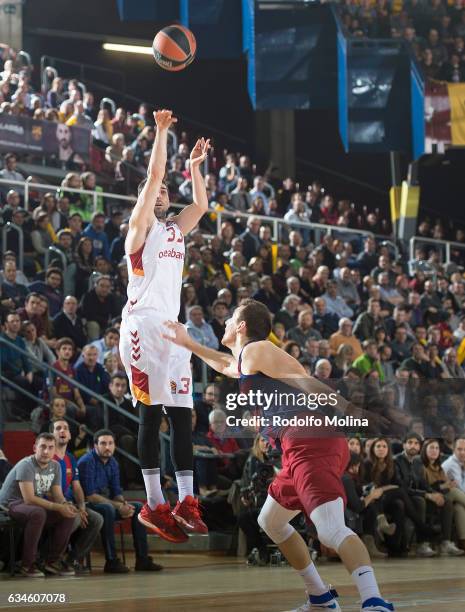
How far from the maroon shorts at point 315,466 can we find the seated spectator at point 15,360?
5670mm

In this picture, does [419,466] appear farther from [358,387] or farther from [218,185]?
[218,185]

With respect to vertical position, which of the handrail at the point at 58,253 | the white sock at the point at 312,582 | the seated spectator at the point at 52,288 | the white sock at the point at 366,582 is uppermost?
the handrail at the point at 58,253

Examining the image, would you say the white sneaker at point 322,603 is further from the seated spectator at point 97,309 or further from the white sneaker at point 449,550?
the seated spectator at point 97,309

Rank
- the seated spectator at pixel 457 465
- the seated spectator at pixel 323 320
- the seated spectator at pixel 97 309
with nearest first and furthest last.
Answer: the seated spectator at pixel 97 309, the seated spectator at pixel 457 465, the seated spectator at pixel 323 320

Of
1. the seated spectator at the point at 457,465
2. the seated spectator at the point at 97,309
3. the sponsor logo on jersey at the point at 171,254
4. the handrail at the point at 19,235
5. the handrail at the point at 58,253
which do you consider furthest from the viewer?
the handrail at the point at 58,253

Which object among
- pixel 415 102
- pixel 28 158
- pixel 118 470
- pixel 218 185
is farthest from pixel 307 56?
pixel 118 470

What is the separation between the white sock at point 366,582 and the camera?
703cm

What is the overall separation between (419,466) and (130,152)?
8209 millimetres

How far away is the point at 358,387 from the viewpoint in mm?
14578

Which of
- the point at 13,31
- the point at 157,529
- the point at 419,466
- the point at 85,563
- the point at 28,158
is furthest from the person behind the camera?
the point at 13,31

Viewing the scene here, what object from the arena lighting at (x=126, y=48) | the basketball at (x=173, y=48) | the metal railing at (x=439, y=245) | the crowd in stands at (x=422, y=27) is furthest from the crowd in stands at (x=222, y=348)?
the arena lighting at (x=126, y=48)

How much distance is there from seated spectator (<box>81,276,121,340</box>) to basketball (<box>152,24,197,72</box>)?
6.48 m

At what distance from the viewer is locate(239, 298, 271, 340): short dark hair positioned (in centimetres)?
740

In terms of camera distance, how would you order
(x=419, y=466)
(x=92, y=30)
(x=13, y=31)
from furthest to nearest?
1. (x=92, y=30)
2. (x=13, y=31)
3. (x=419, y=466)
